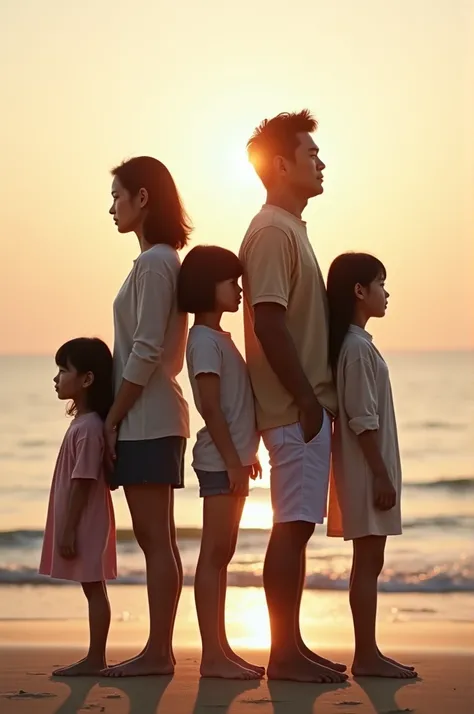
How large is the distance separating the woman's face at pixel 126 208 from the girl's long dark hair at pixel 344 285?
750 millimetres

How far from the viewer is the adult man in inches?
181

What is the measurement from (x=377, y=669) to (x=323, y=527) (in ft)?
25.3

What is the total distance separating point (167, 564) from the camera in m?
4.77

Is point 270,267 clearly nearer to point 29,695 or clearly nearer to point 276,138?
point 276,138

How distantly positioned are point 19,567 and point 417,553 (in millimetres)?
3335

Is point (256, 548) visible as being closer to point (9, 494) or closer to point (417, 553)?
point (417, 553)

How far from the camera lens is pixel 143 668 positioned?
15.5 ft

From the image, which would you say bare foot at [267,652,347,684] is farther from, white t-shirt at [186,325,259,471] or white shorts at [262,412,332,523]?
white t-shirt at [186,325,259,471]

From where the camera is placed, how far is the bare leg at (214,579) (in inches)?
185

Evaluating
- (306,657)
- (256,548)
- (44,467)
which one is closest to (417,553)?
(256,548)

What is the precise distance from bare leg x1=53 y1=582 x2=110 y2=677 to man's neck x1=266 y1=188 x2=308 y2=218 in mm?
1550

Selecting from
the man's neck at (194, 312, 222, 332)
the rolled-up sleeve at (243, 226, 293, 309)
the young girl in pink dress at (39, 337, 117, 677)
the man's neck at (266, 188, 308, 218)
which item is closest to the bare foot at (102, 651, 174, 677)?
the young girl in pink dress at (39, 337, 117, 677)

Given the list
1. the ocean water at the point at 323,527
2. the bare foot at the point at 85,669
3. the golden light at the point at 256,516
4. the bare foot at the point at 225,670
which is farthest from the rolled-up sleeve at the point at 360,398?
the golden light at the point at 256,516

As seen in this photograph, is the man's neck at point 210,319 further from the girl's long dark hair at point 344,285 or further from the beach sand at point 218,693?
the beach sand at point 218,693
